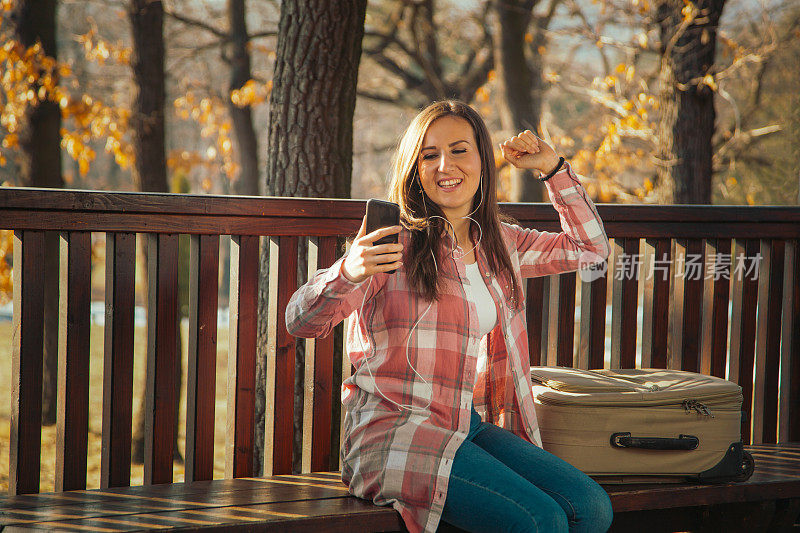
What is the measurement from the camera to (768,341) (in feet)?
11.7

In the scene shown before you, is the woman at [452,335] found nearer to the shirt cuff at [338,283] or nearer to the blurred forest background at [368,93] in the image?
the shirt cuff at [338,283]

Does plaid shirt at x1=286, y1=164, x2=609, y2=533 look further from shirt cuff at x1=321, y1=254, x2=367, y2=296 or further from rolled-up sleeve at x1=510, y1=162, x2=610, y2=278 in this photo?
rolled-up sleeve at x1=510, y1=162, x2=610, y2=278

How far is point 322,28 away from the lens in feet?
12.3

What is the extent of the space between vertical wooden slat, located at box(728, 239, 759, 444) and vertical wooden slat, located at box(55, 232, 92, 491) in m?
2.69

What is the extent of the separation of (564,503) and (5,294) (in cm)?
777

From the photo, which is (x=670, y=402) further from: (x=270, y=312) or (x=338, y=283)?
(x=270, y=312)

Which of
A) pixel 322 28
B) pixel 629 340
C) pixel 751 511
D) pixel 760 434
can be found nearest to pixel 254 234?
pixel 322 28

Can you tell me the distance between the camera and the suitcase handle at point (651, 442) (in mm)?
2707

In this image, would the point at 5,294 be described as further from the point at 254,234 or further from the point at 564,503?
the point at 564,503

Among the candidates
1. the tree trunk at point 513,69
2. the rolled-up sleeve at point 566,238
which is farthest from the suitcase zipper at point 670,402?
the tree trunk at point 513,69

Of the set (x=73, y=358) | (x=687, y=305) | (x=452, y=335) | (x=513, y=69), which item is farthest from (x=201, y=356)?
(x=513, y=69)

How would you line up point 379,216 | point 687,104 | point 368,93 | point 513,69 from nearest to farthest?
point 379,216 < point 687,104 < point 513,69 < point 368,93

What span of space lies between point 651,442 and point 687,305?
0.99 m

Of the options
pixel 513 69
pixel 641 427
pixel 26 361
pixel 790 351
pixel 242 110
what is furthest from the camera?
pixel 242 110
